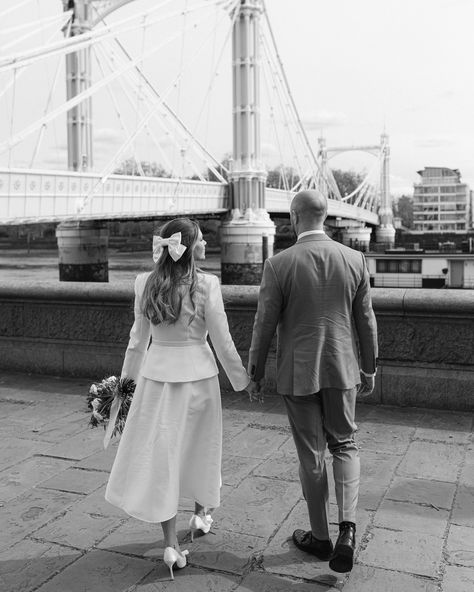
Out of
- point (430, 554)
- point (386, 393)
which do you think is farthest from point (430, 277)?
point (430, 554)

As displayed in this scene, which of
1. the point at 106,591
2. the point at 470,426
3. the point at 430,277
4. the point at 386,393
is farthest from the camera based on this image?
the point at 430,277

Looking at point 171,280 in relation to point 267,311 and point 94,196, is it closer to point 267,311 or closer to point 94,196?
point 267,311

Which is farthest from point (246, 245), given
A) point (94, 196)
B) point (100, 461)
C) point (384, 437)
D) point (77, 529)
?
point (77, 529)

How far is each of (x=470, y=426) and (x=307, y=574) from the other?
2.12 metres

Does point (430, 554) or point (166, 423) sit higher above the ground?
point (166, 423)

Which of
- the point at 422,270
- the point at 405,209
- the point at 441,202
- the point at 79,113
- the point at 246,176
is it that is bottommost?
the point at 422,270

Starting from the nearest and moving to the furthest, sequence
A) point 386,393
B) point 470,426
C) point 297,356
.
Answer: point 297,356 → point 470,426 → point 386,393

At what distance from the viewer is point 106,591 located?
2.47 m

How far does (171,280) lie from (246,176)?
33601 mm

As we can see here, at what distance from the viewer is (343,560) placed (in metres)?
2.53

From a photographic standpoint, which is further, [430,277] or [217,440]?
[430,277]

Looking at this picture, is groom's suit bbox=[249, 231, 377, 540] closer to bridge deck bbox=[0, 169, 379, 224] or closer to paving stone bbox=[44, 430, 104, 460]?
paving stone bbox=[44, 430, 104, 460]

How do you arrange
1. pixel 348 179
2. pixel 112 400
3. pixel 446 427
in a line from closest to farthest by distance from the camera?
1. pixel 112 400
2. pixel 446 427
3. pixel 348 179

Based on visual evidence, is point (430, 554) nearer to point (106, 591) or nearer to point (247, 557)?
point (247, 557)
